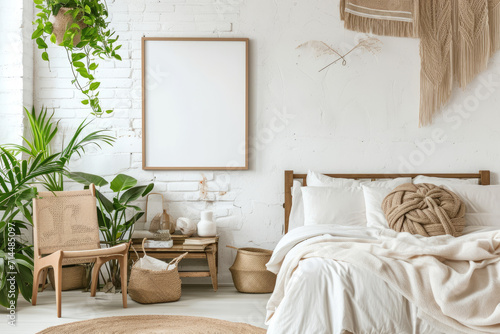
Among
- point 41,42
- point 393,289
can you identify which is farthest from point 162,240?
point 393,289

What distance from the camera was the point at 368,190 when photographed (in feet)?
13.0

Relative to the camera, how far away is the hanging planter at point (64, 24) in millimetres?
3260

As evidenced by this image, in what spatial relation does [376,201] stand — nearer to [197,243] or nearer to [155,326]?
[197,243]

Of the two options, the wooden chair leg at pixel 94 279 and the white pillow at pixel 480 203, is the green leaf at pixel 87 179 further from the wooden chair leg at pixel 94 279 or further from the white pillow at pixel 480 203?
the white pillow at pixel 480 203

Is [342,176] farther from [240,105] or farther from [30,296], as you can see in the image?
[30,296]

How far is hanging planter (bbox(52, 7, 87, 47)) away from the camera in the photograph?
3.26 meters

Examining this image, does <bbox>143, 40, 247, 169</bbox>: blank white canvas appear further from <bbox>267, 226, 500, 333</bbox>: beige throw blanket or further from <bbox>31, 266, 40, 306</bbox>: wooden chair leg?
<bbox>267, 226, 500, 333</bbox>: beige throw blanket

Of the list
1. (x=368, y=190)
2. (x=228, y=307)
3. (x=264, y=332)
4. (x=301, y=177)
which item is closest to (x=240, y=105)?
(x=301, y=177)

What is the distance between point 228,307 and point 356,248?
1.36 meters

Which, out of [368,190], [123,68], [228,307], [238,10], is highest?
[238,10]

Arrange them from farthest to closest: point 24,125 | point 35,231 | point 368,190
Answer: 1. point 24,125
2. point 368,190
3. point 35,231

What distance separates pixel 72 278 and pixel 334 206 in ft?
6.80

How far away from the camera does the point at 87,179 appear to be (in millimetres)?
4125

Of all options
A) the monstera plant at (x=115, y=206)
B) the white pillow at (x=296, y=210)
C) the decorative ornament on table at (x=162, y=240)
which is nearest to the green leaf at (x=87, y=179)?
the monstera plant at (x=115, y=206)
